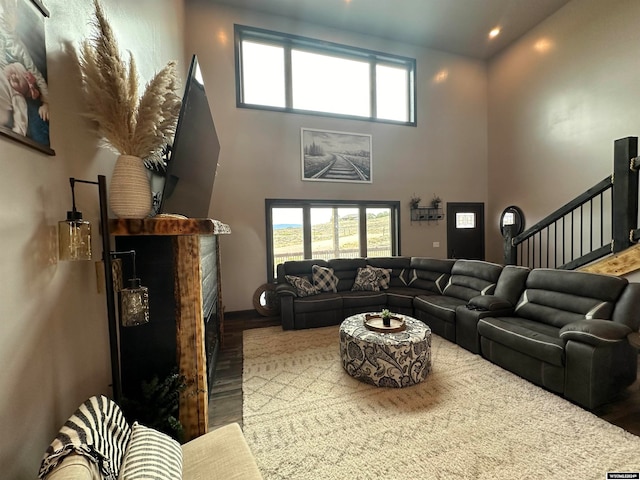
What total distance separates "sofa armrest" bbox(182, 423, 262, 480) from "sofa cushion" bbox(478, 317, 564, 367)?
2.43m

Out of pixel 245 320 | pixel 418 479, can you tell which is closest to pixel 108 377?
pixel 418 479

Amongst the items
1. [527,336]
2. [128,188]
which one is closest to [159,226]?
[128,188]

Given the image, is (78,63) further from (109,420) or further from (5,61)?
(109,420)

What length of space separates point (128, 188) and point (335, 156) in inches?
168

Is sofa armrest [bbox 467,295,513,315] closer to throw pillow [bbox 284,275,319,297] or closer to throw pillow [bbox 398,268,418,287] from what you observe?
throw pillow [bbox 398,268,418,287]

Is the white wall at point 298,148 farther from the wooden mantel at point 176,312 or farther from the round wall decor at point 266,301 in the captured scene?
the wooden mantel at point 176,312

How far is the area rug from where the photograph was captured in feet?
5.01

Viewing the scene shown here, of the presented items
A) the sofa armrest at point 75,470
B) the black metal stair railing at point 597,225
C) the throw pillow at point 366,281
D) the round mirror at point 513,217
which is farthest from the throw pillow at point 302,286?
A: the round mirror at point 513,217

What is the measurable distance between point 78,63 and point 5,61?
51cm

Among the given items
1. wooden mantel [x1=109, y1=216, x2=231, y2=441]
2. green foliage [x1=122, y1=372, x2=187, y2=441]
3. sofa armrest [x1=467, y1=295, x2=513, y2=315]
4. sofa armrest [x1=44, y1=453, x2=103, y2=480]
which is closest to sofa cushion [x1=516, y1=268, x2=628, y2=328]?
sofa armrest [x1=467, y1=295, x2=513, y2=315]

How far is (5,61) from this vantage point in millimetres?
825

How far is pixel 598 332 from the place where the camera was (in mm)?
1975

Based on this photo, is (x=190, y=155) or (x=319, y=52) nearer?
(x=190, y=155)

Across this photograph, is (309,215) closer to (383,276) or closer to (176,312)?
(383,276)
